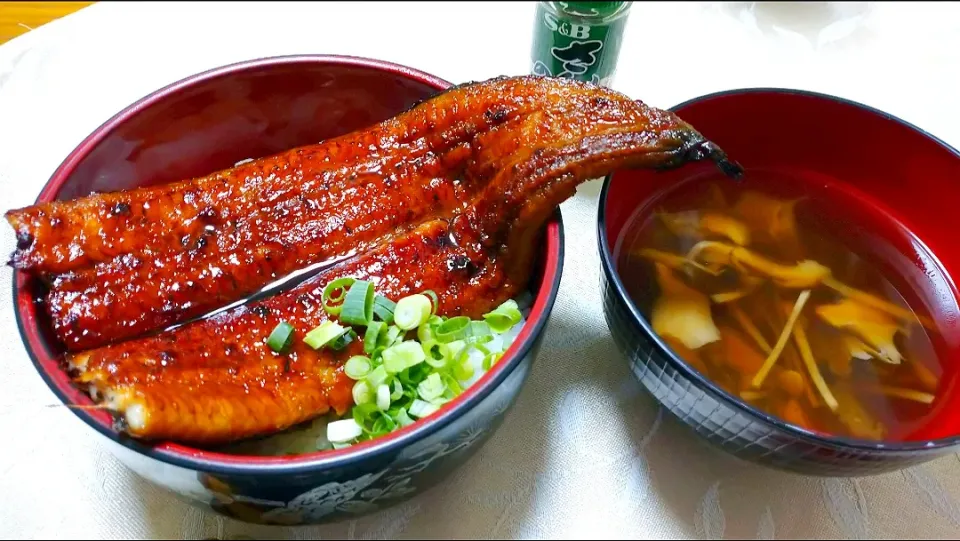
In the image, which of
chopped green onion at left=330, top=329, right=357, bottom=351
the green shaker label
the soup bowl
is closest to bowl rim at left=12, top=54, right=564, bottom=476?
the soup bowl

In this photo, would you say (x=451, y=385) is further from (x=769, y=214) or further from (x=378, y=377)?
(x=769, y=214)

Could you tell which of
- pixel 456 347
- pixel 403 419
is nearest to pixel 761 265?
pixel 456 347

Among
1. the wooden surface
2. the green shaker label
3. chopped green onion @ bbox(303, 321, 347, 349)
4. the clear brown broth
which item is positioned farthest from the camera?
the wooden surface

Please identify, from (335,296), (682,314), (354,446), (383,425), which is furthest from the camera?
(682,314)

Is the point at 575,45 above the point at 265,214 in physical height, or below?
above

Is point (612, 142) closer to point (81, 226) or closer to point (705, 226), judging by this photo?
point (705, 226)

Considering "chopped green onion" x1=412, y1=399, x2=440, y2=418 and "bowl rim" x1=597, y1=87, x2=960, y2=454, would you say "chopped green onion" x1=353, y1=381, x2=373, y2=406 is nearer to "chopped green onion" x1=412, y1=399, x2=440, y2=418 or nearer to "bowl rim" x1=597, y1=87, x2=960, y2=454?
"chopped green onion" x1=412, y1=399, x2=440, y2=418

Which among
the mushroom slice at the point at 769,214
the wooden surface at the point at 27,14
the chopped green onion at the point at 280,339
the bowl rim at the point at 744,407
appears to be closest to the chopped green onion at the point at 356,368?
the chopped green onion at the point at 280,339
